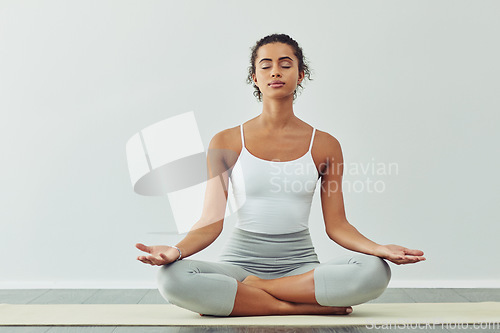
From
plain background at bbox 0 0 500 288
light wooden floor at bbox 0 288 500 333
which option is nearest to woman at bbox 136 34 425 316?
light wooden floor at bbox 0 288 500 333

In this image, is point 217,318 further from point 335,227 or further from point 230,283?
point 335,227

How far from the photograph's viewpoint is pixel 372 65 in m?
3.15

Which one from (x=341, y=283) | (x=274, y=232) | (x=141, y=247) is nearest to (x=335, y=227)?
(x=274, y=232)

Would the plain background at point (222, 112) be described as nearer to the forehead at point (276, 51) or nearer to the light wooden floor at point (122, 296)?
the light wooden floor at point (122, 296)

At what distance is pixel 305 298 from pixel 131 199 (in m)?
1.36

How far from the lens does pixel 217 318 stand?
6.63ft

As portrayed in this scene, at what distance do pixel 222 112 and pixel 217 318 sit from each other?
4.42 feet

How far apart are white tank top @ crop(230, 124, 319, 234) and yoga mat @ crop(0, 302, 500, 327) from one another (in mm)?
337

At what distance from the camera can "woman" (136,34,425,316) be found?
6.51 feet

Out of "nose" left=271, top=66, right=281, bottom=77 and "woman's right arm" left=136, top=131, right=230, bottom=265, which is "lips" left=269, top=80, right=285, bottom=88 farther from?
"woman's right arm" left=136, top=131, right=230, bottom=265

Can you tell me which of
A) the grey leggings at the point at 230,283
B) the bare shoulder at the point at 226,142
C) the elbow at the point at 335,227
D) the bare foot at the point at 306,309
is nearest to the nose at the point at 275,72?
the bare shoulder at the point at 226,142

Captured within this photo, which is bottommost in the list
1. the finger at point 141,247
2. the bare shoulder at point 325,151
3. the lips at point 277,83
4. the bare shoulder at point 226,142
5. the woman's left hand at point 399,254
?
the woman's left hand at point 399,254

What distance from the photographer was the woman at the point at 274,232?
1983mm

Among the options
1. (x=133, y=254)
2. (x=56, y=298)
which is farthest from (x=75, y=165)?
(x=56, y=298)
